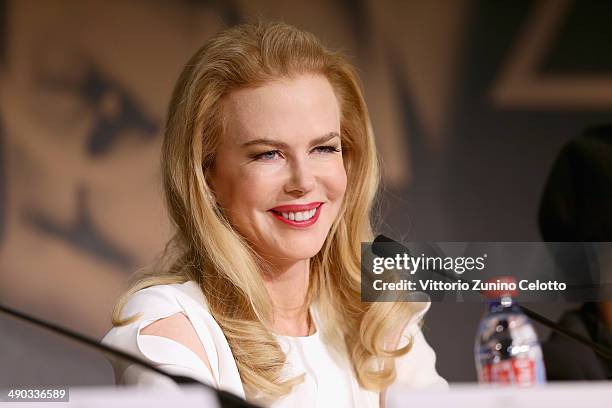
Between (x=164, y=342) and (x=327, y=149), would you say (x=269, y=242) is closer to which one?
(x=327, y=149)

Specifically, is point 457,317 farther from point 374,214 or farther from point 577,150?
point 577,150

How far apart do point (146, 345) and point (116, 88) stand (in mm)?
1361

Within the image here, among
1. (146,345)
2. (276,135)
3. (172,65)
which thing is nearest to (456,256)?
(276,135)

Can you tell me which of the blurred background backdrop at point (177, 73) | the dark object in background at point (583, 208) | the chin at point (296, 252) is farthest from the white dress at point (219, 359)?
the blurred background backdrop at point (177, 73)

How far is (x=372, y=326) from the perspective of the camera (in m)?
1.70

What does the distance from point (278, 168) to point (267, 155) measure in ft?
0.10

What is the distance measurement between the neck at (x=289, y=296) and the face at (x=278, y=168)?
0.03 metres

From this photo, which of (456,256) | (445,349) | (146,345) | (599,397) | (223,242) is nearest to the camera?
(599,397)

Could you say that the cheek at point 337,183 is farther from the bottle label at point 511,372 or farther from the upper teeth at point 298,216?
the bottle label at point 511,372

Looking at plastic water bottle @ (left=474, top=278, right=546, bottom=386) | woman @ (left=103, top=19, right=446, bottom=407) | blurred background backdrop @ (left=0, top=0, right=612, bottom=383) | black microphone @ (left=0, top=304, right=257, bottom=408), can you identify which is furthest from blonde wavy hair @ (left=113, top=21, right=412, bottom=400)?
blurred background backdrop @ (left=0, top=0, right=612, bottom=383)

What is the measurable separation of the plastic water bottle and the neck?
1.11 feet

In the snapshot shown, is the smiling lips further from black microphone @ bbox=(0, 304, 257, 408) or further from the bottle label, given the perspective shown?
black microphone @ bbox=(0, 304, 257, 408)

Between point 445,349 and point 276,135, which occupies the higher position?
point 276,135

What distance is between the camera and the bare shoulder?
149 cm
